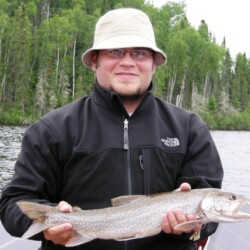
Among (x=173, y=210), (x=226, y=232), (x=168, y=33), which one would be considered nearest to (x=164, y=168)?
(x=173, y=210)

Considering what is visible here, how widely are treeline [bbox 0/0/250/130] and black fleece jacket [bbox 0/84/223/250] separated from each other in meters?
44.5

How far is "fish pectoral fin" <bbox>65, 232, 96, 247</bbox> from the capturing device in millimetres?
3105

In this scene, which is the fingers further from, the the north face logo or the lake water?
the lake water

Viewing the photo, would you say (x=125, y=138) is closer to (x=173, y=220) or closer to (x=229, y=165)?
(x=173, y=220)

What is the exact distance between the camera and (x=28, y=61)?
56188mm

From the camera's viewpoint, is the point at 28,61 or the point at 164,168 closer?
the point at 164,168

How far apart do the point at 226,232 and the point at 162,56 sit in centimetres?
278

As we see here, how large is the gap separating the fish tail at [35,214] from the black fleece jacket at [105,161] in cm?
7

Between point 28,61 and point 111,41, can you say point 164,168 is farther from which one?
point 28,61

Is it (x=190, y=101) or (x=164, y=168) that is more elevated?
(x=164, y=168)

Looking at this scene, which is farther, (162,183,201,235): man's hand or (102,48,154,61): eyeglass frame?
(102,48,154,61): eyeglass frame

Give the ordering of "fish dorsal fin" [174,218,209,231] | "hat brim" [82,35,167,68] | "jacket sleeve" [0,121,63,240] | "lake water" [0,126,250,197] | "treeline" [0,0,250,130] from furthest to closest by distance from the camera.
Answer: "treeline" [0,0,250,130] → "lake water" [0,126,250,197] → "hat brim" [82,35,167,68] → "jacket sleeve" [0,121,63,240] → "fish dorsal fin" [174,218,209,231]

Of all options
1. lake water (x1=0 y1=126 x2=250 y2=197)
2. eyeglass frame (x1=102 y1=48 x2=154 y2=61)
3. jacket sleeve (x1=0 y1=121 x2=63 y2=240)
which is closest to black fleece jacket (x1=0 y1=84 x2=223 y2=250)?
jacket sleeve (x1=0 y1=121 x2=63 y2=240)

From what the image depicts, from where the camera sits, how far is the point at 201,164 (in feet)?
11.0
